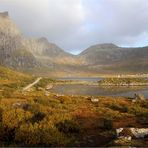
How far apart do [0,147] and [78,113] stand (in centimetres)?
1783

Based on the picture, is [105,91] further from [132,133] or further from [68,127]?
[132,133]

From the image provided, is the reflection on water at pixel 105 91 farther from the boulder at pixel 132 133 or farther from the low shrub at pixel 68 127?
the boulder at pixel 132 133

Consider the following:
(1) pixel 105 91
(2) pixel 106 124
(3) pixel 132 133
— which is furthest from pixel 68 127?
(1) pixel 105 91

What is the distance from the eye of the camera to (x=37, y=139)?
2852 cm

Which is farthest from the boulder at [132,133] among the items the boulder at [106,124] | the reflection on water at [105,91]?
the reflection on water at [105,91]

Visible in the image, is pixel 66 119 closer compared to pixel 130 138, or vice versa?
pixel 130 138

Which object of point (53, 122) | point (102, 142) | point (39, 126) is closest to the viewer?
point (102, 142)

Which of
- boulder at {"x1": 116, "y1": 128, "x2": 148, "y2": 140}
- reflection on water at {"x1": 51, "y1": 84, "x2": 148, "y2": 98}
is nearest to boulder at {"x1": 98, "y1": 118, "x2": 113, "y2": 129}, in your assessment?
boulder at {"x1": 116, "y1": 128, "x2": 148, "y2": 140}

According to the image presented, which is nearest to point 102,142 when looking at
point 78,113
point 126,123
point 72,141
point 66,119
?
point 72,141

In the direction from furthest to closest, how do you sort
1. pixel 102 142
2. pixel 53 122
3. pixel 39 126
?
1. pixel 53 122
2. pixel 39 126
3. pixel 102 142

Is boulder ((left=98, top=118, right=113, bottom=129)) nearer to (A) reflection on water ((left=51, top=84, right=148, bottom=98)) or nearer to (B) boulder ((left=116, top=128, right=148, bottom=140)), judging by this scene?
(B) boulder ((left=116, top=128, right=148, bottom=140))

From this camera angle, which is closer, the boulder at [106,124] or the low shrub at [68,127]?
the low shrub at [68,127]

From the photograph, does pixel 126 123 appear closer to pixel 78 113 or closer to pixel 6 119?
pixel 78 113

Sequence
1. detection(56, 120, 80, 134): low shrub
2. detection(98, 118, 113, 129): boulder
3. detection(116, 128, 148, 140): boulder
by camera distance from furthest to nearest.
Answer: detection(98, 118, 113, 129): boulder
detection(56, 120, 80, 134): low shrub
detection(116, 128, 148, 140): boulder
